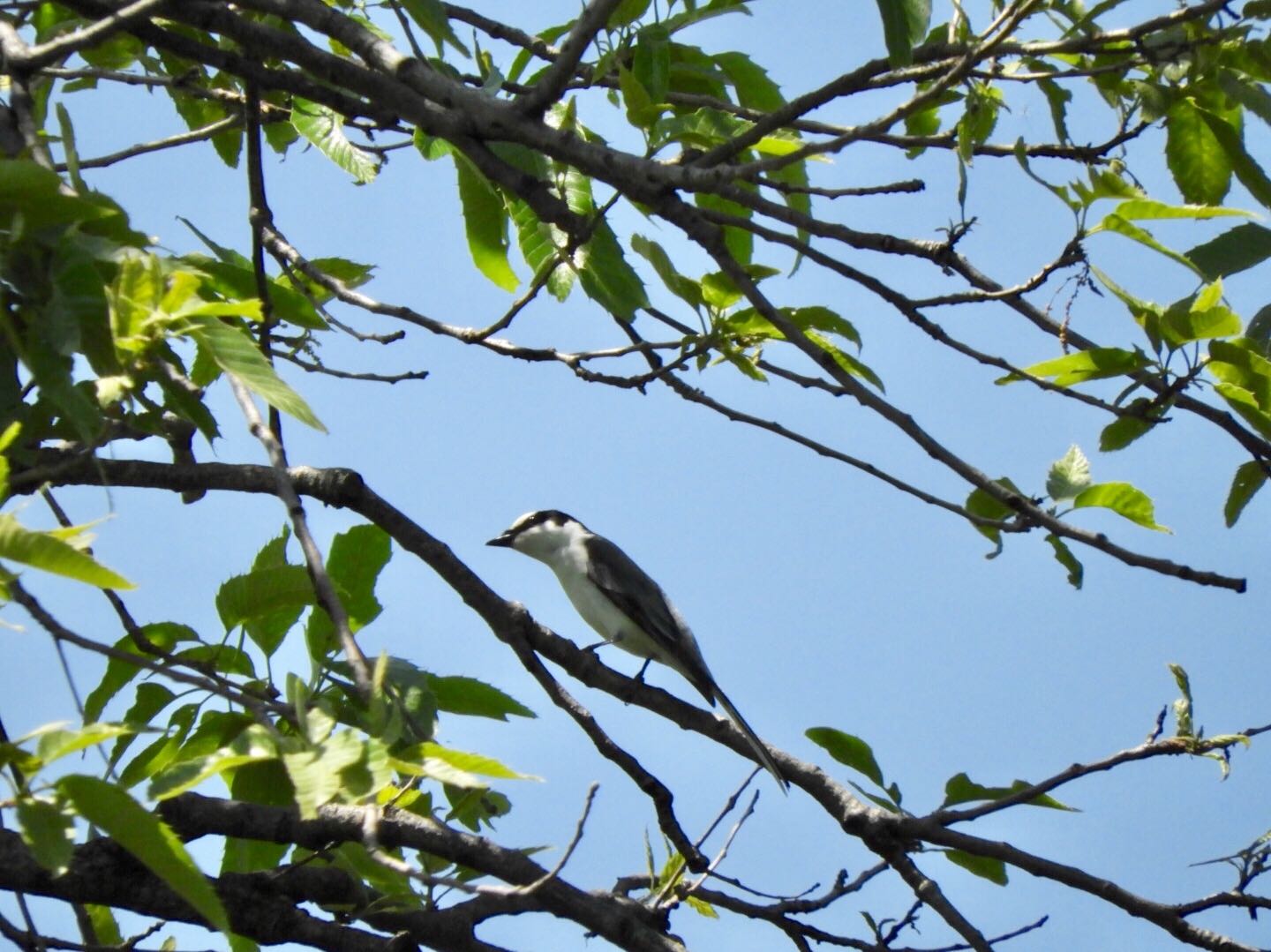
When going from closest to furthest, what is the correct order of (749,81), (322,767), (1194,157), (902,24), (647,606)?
(322,767) < (902,24) < (1194,157) < (749,81) < (647,606)

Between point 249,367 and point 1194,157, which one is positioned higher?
point 1194,157

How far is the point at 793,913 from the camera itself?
3.67m

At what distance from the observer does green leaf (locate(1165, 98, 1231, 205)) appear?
319 cm

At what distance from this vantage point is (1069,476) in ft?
9.78

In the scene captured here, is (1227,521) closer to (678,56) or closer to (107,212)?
(678,56)

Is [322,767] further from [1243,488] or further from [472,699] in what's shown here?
[1243,488]

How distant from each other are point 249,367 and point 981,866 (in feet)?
8.17

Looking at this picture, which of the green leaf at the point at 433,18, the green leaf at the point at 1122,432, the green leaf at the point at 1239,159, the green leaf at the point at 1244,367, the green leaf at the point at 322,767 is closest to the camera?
the green leaf at the point at 322,767

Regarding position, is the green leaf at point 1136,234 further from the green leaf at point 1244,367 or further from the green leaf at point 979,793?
the green leaf at point 979,793

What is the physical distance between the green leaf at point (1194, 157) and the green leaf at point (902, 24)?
49.2 inches

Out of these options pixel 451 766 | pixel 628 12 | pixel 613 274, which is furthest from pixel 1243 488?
pixel 451 766

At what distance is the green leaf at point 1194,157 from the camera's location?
3.19m

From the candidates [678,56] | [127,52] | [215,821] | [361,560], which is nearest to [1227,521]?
[678,56]

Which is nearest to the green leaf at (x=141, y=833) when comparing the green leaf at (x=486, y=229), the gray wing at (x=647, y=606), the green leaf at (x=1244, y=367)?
the green leaf at (x=1244, y=367)
